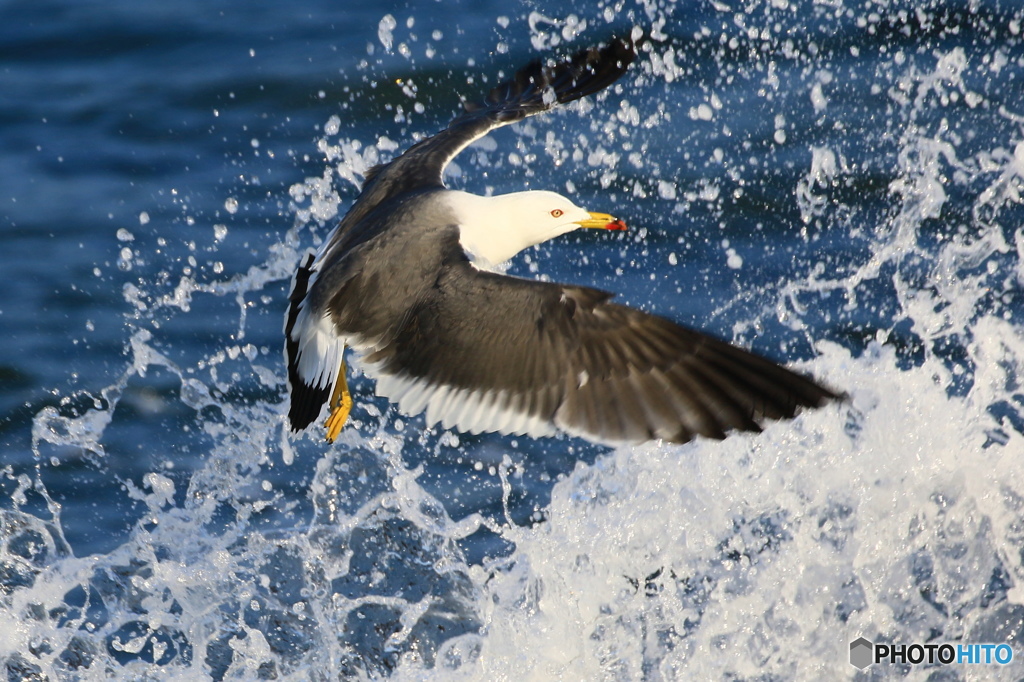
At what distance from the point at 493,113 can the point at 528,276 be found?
0.92 meters

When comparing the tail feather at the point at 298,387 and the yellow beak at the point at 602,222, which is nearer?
the tail feather at the point at 298,387

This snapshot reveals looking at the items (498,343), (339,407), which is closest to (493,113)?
(339,407)

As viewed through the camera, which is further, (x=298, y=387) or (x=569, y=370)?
(x=298, y=387)

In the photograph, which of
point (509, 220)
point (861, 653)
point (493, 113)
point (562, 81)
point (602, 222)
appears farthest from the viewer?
point (562, 81)

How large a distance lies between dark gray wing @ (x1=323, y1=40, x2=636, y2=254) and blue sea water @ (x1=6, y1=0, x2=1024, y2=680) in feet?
2.91

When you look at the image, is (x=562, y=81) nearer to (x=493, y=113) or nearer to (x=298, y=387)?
(x=493, y=113)

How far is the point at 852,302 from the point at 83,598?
360cm

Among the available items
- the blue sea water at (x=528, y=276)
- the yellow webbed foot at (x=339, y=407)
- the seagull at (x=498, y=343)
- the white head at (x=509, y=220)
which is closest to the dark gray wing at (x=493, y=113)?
the seagull at (x=498, y=343)

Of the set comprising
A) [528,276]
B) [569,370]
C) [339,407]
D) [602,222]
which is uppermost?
[602,222]

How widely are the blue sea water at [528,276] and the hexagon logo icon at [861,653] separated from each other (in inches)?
1.2

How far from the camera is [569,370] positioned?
3504 millimetres

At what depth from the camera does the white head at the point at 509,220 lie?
4.11 metres

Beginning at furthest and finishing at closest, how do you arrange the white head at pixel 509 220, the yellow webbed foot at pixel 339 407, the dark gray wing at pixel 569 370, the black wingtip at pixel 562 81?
1. the black wingtip at pixel 562 81
2. the yellow webbed foot at pixel 339 407
3. the white head at pixel 509 220
4. the dark gray wing at pixel 569 370

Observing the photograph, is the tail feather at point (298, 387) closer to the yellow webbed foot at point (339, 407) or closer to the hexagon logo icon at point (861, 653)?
the yellow webbed foot at point (339, 407)
